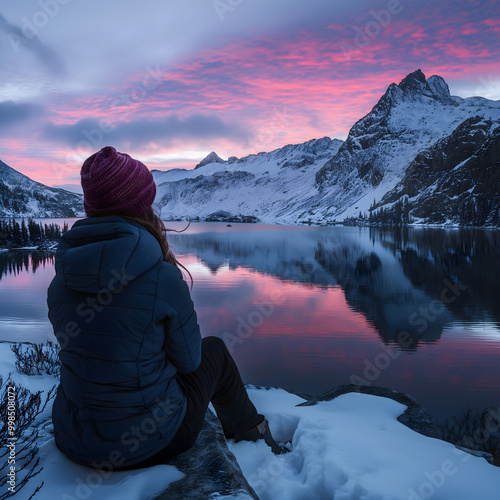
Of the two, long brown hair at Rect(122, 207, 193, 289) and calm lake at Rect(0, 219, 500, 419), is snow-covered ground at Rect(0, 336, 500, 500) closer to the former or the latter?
long brown hair at Rect(122, 207, 193, 289)

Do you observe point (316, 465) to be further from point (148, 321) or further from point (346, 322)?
point (346, 322)

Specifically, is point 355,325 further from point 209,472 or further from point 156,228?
point 156,228

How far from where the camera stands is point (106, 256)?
2.38m

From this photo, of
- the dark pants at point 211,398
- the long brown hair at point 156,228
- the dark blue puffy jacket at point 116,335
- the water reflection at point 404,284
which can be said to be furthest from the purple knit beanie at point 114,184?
the water reflection at point 404,284

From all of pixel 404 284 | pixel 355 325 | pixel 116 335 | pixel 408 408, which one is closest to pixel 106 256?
pixel 116 335

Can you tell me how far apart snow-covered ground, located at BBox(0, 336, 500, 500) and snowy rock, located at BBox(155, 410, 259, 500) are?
0.33 ft

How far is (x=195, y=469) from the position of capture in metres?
2.95


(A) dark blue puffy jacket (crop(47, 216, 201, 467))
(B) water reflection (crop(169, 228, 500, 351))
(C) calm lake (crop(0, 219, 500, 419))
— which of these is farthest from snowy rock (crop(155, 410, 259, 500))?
(B) water reflection (crop(169, 228, 500, 351))

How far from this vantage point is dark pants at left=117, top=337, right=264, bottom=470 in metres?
2.96

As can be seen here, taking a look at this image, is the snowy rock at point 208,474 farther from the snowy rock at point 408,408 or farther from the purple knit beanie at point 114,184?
the snowy rock at point 408,408

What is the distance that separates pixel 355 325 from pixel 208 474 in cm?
1415

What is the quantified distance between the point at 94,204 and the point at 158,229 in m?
0.48

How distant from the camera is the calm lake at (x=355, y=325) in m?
10.6

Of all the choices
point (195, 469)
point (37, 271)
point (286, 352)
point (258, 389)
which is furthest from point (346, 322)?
point (37, 271)
